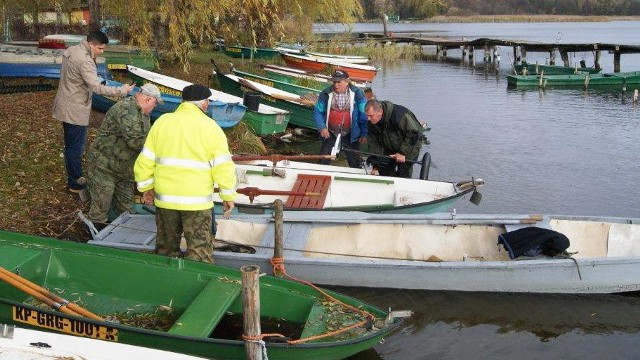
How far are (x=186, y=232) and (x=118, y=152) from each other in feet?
8.12

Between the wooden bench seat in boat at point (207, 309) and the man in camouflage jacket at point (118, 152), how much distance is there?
273 cm

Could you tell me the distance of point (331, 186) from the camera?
34.3 feet

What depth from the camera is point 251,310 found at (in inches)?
212

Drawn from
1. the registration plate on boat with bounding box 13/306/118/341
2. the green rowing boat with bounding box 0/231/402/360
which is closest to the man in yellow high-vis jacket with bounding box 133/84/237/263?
the green rowing boat with bounding box 0/231/402/360

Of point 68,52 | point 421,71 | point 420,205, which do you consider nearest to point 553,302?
point 420,205

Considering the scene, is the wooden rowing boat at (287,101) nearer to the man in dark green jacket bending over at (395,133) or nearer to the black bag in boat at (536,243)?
the man in dark green jacket bending over at (395,133)

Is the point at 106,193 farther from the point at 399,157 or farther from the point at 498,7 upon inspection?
the point at 498,7

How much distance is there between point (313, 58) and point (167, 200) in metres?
24.5

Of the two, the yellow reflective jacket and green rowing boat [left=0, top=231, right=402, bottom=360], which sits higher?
A: the yellow reflective jacket

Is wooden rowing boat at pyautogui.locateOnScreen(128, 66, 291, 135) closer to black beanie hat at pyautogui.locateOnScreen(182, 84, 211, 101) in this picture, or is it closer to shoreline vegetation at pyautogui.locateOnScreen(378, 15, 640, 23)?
black beanie hat at pyautogui.locateOnScreen(182, 84, 211, 101)

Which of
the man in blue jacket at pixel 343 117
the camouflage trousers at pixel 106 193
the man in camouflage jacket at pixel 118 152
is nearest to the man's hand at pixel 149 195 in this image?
the man in camouflage jacket at pixel 118 152

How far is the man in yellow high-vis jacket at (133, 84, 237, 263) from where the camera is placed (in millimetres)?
6457

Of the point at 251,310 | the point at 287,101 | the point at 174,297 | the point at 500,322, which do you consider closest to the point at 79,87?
the point at 174,297

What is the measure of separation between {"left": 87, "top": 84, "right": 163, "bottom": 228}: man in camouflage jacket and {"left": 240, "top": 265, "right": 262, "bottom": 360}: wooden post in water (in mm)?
3651
